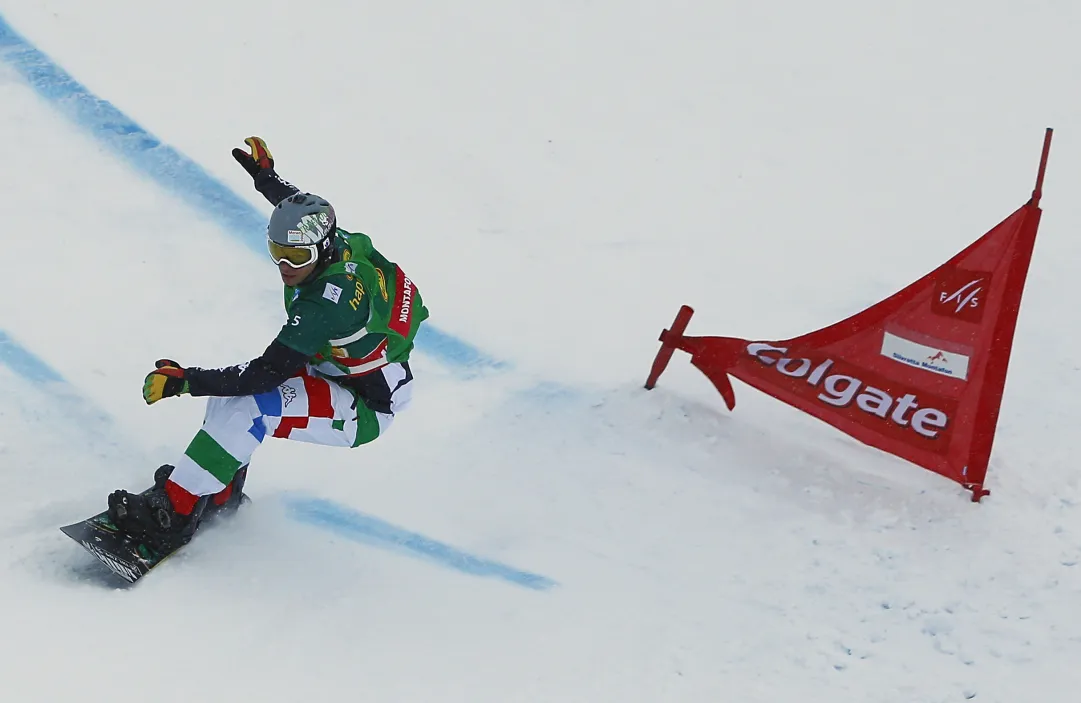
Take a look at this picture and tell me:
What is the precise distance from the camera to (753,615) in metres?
4.24

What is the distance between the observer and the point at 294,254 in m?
3.86

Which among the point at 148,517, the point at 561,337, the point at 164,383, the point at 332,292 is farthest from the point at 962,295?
the point at 148,517

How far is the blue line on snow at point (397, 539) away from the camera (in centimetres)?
450

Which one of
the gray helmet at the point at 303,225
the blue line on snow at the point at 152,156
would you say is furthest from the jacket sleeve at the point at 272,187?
the blue line on snow at the point at 152,156

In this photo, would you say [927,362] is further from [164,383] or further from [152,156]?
[152,156]

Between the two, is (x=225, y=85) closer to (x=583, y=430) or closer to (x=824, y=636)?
(x=583, y=430)

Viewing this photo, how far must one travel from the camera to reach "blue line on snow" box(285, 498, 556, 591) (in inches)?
177

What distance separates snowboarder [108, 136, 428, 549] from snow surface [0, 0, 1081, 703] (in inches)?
11.6

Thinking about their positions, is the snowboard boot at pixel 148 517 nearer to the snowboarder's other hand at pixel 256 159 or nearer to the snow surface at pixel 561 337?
the snow surface at pixel 561 337

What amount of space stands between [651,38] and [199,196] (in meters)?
4.19

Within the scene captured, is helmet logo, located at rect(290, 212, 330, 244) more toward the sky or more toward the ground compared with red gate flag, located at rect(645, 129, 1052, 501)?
more toward the ground

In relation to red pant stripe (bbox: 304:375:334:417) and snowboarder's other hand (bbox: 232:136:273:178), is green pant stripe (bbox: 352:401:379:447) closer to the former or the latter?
red pant stripe (bbox: 304:375:334:417)

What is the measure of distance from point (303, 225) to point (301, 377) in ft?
2.08

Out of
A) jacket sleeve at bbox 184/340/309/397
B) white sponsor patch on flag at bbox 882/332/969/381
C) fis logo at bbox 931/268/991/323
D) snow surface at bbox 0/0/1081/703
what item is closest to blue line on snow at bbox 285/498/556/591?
snow surface at bbox 0/0/1081/703
